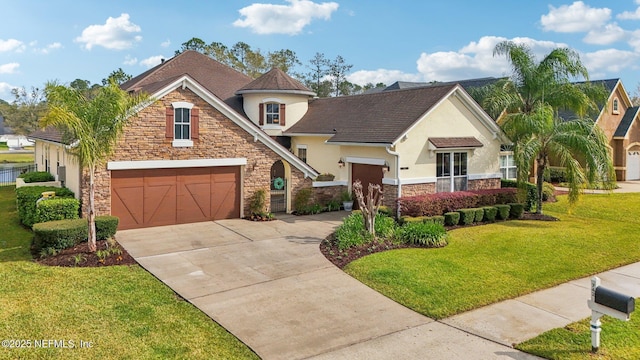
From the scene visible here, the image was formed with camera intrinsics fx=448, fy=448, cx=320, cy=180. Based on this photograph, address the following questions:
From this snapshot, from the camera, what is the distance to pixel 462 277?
10859 millimetres

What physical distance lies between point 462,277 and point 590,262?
14.5 ft

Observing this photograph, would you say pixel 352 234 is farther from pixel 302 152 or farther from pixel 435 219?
pixel 302 152

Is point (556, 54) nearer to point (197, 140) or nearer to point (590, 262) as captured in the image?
point (590, 262)

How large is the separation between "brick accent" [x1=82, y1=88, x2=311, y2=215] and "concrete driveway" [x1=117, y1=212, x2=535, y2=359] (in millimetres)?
2608

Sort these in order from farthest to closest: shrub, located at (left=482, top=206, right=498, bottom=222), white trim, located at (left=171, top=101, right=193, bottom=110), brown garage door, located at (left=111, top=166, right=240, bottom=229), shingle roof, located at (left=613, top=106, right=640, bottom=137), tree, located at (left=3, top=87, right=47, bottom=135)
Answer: tree, located at (left=3, top=87, right=47, bottom=135)
shingle roof, located at (left=613, top=106, right=640, bottom=137)
shrub, located at (left=482, top=206, right=498, bottom=222)
white trim, located at (left=171, top=101, right=193, bottom=110)
brown garage door, located at (left=111, top=166, right=240, bottom=229)

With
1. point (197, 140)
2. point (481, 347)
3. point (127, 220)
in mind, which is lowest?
point (481, 347)

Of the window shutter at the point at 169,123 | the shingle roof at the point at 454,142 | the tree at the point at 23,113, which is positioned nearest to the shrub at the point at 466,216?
the shingle roof at the point at 454,142

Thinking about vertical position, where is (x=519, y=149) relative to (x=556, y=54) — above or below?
below

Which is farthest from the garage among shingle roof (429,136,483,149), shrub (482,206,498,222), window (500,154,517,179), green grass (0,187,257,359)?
green grass (0,187,257,359)

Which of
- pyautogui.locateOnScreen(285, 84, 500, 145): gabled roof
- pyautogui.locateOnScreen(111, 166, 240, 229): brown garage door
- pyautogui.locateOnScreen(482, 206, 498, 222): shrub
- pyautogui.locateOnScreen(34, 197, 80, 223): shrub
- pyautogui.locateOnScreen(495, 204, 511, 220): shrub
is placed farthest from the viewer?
pyautogui.locateOnScreen(495, 204, 511, 220): shrub

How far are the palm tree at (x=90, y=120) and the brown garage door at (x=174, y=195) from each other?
2.96m

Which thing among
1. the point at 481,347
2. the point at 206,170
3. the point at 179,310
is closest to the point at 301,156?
the point at 206,170

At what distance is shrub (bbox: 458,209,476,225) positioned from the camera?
17.4 m

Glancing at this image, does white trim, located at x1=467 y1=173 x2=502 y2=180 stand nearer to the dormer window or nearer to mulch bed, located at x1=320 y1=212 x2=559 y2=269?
mulch bed, located at x1=320 y1=212 x2=559 y2=269
